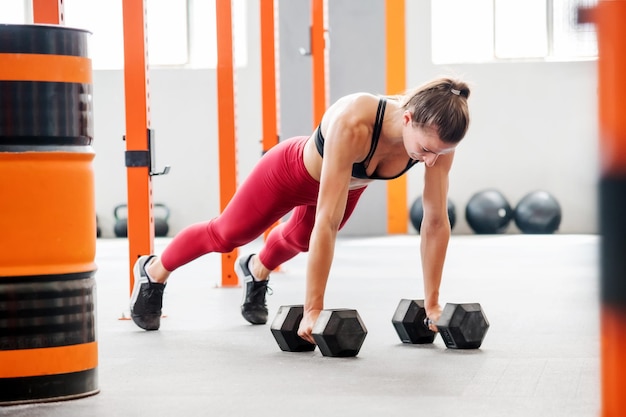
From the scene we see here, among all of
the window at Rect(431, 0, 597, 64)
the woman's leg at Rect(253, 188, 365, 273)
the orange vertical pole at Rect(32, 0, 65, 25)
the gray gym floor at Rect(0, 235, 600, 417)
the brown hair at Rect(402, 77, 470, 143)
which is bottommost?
the gray gym floor at Rect(0, 235, 600, 417)

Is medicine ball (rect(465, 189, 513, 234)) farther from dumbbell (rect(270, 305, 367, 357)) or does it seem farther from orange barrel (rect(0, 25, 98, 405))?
orange barrel (rect(0, 25, 98, 405))

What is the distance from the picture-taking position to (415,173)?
10617 millimetres

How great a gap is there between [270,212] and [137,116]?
1.03 meters

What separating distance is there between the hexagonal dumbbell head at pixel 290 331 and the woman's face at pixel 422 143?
2.07 ft

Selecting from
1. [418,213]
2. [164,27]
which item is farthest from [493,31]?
[164,27]

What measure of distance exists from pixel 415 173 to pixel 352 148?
7746 millimetres

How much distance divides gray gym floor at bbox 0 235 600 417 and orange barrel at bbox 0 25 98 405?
103 millimetres

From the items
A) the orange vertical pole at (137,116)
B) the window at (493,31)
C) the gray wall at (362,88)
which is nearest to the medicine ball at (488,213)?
the gray wall at (362,88)

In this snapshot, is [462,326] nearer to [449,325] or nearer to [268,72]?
[449,325]

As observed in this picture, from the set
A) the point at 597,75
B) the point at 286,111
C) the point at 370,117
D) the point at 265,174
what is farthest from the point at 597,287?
the point at 286,111

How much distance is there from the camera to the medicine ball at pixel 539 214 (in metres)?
9.80

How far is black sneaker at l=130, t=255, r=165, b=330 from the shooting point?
364 centimetres

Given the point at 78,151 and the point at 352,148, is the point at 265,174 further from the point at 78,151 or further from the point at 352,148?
the point at 78,151

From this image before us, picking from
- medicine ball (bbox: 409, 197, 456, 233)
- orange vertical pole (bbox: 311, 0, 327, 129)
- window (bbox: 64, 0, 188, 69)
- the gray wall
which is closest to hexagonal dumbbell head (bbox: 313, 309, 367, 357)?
orange vertical pole (bbox: 311, 0, 327, 129)
